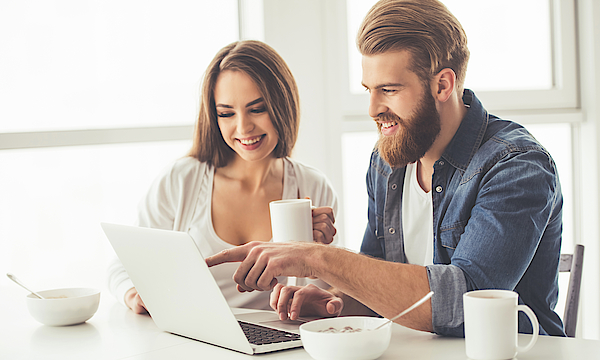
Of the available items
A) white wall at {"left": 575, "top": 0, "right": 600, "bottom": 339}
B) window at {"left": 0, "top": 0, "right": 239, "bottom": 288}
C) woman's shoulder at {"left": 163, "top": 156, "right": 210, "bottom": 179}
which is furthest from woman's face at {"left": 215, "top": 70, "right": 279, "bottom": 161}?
white wall at {"left": 575, "top": 0, "right": 600, "bottom": 339}

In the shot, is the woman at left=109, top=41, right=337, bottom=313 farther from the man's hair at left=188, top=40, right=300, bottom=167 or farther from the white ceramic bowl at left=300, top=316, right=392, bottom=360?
the white ceramic bowl at left=300, top=316, right=392, bottom=360

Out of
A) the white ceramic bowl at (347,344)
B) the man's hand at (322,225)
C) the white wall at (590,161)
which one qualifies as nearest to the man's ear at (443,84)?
the man's hand at (322,225)

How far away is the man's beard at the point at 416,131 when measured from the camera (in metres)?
1.45

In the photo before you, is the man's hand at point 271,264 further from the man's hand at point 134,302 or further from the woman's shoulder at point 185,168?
the woman's shoulder at point 185,168

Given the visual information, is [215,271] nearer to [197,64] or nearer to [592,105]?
[197,64]

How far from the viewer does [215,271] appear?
68.4 inches

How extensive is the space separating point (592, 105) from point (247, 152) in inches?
80.7

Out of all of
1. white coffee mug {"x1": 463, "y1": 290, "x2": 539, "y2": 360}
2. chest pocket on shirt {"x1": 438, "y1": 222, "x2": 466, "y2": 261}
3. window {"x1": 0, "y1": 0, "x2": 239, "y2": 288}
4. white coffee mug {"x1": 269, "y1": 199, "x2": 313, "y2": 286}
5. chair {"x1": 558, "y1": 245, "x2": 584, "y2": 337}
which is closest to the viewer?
white coffee mug {"x1": 463, "y1": 290, "x2": 539, "y2": 360}

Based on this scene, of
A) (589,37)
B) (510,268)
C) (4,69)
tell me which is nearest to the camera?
(510,268)

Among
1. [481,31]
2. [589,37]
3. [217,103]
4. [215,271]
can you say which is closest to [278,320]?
[215,271]

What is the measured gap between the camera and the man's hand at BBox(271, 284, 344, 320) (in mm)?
1280

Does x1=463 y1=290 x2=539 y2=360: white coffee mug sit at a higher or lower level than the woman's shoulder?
lower

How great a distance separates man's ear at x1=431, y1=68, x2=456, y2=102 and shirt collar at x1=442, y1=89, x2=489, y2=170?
7 cm

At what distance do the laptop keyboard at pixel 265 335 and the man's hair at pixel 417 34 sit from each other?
2.39 ft
